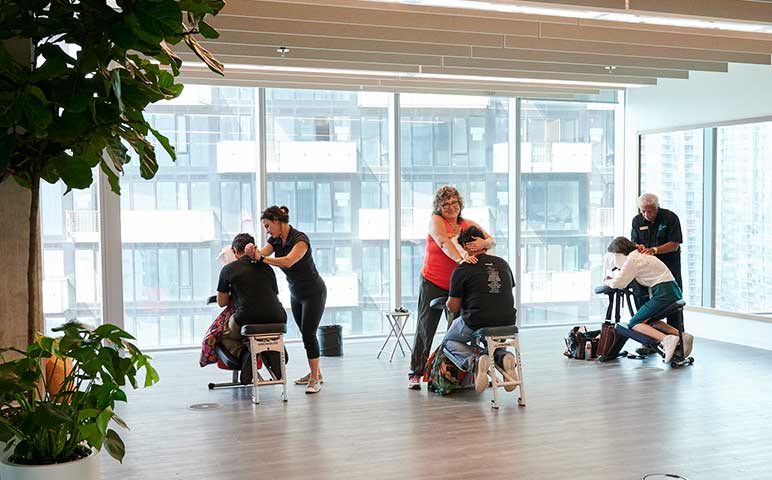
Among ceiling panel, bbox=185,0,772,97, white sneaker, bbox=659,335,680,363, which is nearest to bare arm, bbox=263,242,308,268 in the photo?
ceiling panel, bbox=185,0,772,97

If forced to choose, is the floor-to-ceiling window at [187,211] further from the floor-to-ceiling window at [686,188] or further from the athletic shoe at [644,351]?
the floor-to-ceiling window at [686,188]

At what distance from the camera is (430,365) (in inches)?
271

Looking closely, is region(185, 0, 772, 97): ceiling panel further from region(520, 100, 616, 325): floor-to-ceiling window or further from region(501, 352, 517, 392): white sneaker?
region(501, 352, 517, 392): white sneaker

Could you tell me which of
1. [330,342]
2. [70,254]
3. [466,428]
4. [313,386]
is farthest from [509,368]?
[70,254]

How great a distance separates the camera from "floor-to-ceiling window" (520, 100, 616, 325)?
1091cm

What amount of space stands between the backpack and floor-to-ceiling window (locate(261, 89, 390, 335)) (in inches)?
135

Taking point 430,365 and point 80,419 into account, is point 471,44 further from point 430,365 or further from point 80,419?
point 80,419

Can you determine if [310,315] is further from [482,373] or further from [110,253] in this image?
[110,253]

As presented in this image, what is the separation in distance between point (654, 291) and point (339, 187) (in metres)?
3.90

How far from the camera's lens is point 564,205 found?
436 inches

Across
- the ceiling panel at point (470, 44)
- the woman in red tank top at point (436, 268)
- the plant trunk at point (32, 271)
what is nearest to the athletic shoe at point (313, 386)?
the woman in red tank top at point (436, 268)

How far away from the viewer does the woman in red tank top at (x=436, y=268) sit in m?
6.92

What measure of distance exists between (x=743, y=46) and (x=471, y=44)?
245 centimetres

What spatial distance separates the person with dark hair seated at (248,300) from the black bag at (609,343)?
329cm
